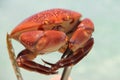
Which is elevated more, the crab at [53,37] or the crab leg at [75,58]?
the crab at [53,37]

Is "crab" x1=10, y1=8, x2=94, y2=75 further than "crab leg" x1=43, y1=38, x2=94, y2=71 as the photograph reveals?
No

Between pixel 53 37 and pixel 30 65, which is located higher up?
pixel 53 37

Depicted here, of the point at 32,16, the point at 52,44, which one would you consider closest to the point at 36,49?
the point at 52,44

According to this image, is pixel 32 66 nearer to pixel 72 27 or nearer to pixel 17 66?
pixel 17 66

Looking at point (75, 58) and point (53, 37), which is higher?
point (53, 37)

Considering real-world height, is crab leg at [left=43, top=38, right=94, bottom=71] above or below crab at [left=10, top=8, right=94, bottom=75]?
below

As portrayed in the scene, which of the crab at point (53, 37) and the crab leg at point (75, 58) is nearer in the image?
the crab at point (53, 37)

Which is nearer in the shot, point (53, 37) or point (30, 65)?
point (53, 37)
